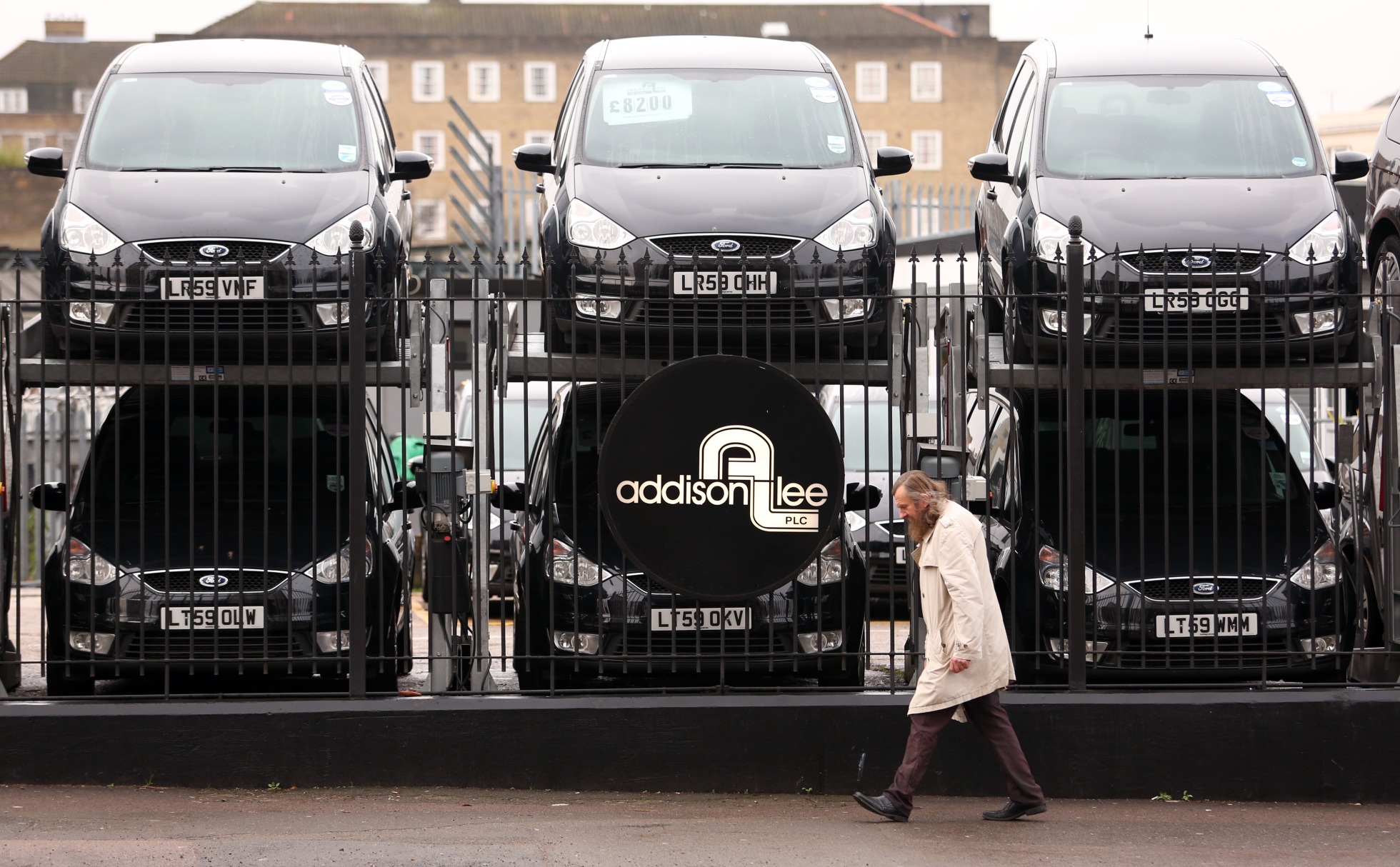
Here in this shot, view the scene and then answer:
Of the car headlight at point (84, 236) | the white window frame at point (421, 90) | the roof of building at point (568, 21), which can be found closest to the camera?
the car headlight at point (84, 236)

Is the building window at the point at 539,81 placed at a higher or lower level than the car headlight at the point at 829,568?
higher

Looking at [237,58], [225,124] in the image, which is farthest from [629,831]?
[237,58]

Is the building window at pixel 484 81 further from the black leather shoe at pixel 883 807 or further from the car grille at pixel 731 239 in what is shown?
the black leather shoe at pixel 883 807

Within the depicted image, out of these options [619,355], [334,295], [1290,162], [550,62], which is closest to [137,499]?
[334,295]

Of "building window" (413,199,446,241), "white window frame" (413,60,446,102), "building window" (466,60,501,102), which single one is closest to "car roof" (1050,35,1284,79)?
"building window" (413,199,446,241)

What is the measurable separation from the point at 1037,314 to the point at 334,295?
11.5 ft

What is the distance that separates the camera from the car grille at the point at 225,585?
26.7 ft

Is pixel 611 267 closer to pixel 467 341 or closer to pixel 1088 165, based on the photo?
pixel 1088 165

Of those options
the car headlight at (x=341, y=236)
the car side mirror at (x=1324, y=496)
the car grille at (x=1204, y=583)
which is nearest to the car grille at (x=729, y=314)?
the car headlight at (x=341, y=236)

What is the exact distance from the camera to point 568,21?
72.9 m

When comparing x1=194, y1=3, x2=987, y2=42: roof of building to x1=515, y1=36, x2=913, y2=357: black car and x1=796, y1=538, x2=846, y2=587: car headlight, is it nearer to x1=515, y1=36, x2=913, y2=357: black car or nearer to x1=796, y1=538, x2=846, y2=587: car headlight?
x1=515, y1=36, x2=913, y2=357: black car

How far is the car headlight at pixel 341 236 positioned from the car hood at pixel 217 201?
0.04 m

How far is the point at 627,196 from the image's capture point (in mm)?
8984

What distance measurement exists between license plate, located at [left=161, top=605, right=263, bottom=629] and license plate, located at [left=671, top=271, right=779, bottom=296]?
2.59 meters
